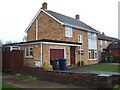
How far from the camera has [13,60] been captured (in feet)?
50.0

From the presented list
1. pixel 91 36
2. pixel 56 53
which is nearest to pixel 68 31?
pixel 56 53

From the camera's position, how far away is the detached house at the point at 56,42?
14.8 m

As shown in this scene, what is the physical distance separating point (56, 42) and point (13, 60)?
4625 millimetres

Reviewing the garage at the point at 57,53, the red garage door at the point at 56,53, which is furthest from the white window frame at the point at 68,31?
the red garage door at the point at 56,53

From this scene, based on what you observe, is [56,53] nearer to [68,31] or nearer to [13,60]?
[13,60]

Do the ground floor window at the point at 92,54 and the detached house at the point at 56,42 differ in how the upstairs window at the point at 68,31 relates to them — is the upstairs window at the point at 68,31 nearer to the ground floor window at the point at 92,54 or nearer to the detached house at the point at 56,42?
the detached house at the point at 56,42

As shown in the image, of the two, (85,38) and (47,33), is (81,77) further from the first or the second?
(85,38)

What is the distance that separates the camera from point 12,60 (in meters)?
15.4

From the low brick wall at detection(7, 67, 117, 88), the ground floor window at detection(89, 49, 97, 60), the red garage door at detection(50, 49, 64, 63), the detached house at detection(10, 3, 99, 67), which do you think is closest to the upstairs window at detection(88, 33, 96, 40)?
the detached house at detection(10, 3, 99, 67)

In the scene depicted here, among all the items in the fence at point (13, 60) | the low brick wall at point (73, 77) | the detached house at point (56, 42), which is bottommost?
the low brick wall at point (73, 77)

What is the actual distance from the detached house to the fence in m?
0.97

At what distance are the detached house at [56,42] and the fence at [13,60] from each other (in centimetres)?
97

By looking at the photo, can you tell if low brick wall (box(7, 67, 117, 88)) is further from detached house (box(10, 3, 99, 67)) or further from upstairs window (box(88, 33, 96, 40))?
upstairs window (box(88, 33, 96, 40))

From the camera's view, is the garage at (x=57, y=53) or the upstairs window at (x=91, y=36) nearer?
the garage at (x=57, y=53)
